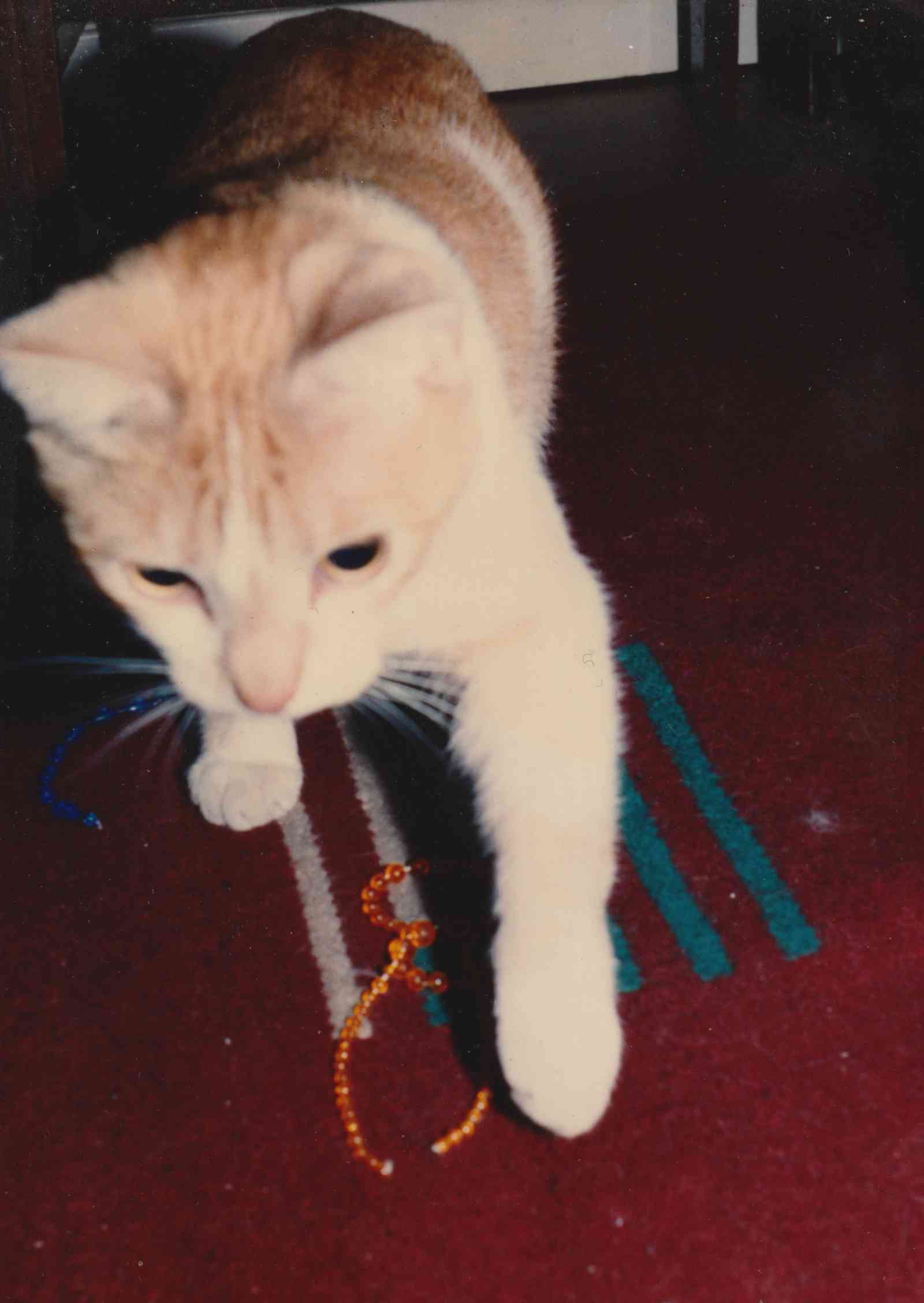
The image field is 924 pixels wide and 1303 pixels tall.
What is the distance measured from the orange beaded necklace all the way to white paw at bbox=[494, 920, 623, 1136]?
90 millimetres

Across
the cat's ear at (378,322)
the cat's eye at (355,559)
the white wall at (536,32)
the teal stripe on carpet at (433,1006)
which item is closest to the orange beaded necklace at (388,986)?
the teal stripe on carpet at (433,1006)

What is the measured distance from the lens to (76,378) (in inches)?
28.5

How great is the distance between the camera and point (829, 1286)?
0.83 m

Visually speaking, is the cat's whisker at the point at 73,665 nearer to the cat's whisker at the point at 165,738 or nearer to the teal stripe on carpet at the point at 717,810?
the cat's whisker at the point at 165,738

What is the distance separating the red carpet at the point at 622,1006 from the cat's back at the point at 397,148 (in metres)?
0.33

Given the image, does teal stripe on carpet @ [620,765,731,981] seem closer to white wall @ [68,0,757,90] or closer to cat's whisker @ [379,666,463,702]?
cat's whisker @ [379,666,463,702]

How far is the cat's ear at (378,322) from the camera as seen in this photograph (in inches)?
27.9

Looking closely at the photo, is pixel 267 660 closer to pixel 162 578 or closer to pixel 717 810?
pixel 162 578

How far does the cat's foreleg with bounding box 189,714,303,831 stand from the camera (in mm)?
1161

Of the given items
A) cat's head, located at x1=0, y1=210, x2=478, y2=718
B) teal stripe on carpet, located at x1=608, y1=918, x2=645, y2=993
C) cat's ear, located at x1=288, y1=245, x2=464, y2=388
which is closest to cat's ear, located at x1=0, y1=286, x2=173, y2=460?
cat's head, located at x1=0, y1=210, x2=478, y2=718

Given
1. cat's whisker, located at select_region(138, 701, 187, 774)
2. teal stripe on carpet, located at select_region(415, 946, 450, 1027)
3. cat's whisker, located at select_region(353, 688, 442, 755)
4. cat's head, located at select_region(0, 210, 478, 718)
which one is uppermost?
cat's head, located at select_region(0, 210, 478, 718)

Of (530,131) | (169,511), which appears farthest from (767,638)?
(530,131)

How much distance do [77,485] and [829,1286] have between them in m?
0.76

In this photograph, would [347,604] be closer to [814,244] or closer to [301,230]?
[301,230]
